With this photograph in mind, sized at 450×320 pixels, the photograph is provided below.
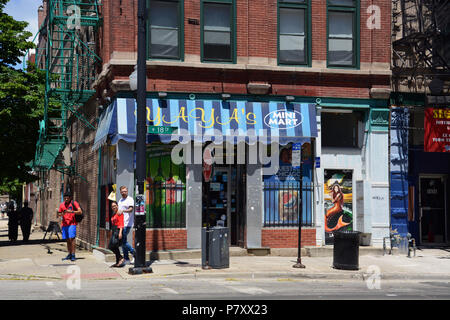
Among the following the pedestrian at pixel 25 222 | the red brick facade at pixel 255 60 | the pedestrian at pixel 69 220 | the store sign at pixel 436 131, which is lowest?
the pedestrian at pixel 25 222

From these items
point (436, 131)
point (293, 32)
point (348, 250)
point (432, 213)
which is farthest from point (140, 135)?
point (432, 213)

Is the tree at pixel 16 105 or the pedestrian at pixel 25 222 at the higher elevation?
the tree at pixel 16 105

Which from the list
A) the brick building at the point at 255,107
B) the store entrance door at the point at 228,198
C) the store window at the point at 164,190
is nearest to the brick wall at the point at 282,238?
the brick building at the point at 255,107

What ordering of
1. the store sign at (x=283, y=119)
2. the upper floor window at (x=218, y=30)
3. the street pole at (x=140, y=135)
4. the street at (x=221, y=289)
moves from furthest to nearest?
the upper floor window at (x=218, y=30), the store sign at (x=283, y=119), the street pole at (x=140, y=135), the street at (x=221, y=289)

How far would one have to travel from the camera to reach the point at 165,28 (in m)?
19.1

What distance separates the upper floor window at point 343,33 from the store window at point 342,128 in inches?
63.7

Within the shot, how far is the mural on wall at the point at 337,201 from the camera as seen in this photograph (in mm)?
19959

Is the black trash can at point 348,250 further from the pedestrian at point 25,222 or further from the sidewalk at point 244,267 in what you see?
the pedestrian at point 25,222

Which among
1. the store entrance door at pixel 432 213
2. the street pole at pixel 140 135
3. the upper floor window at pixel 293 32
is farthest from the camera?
the store entrance door at pixel 432 213

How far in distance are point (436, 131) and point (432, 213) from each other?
3117 millimetres

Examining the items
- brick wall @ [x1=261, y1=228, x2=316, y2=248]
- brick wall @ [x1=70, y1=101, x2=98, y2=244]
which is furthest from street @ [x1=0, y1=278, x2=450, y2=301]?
brick wall @ [x1=70, y1=101, x2=98, y2=244]

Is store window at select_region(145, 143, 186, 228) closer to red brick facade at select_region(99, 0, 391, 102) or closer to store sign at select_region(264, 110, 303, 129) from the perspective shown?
red brick facade at select_region(99, 0, 391, 102)

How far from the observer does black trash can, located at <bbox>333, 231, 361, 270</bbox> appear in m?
Answer: 15.8

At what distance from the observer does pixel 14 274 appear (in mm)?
14820
